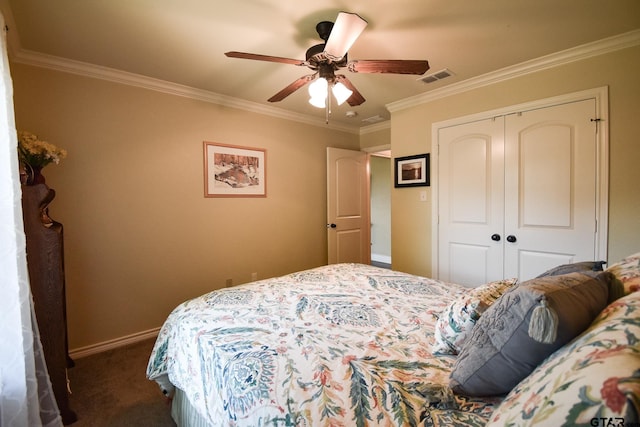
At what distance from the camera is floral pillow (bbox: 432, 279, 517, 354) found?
104 cm

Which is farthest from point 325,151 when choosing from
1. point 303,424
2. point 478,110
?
point 303,424

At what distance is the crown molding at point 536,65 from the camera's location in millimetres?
2021

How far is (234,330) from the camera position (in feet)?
4.16

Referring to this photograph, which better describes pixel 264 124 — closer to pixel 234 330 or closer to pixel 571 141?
pixel 234 330

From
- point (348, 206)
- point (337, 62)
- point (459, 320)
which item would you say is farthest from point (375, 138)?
point (459, 320)

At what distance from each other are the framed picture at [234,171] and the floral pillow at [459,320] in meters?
2.61

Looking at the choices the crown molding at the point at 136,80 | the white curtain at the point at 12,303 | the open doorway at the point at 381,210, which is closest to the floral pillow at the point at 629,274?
the white curtain at the point at 12,303

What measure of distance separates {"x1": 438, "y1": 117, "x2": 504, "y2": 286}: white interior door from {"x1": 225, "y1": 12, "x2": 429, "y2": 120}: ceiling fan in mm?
1361

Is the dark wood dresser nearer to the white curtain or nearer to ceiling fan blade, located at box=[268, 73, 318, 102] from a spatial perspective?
the white curtain

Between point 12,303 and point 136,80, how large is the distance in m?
2.12

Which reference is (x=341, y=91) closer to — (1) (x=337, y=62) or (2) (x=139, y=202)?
(1) (x=337, y=62)

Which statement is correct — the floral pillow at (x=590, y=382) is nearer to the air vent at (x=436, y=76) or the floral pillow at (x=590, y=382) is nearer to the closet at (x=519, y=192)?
the closet at (x=519, y=192)

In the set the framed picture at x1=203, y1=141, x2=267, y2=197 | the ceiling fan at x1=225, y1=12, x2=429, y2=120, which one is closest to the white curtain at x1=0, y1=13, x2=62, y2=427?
the ceiling fan at x1=225, y1=12, x2=429, y2=120

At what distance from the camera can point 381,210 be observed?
613cm
